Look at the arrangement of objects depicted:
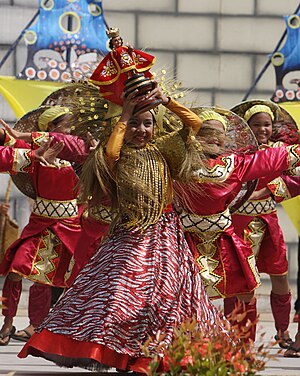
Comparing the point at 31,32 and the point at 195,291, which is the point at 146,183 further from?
the point at 31,32

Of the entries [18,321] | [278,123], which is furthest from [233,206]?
[18,321]

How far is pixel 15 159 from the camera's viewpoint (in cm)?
765

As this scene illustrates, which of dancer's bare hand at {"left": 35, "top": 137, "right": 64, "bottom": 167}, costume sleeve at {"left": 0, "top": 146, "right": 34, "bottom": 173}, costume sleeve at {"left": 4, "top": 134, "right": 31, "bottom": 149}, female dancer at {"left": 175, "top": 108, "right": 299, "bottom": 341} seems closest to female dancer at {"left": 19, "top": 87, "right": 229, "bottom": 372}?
female dancer at {"left": 175, "top": 108, "right": 299, "bottom": 341}

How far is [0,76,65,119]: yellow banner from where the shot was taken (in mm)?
11125

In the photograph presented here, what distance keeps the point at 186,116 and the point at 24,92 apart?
4564mm

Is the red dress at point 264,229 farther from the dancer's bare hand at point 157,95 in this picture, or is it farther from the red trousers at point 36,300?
the dancer's bare hand at point 157,95

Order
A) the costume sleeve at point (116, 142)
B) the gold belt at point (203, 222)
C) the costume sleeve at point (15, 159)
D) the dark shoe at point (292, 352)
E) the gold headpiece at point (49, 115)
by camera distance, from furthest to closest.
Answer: the gold headpiece at point (49, 115), the dark shoe at point (292, 352), the gold belt at point (203, 222), the costume sleeve at point (15, 159), the costume sleeve at point (116, 142)

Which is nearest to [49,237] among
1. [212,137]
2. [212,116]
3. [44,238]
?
[44,238]

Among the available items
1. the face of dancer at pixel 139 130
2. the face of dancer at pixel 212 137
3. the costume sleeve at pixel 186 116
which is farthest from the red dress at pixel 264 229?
the face of dancer at pixel 139 130

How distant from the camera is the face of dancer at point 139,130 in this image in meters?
6.75

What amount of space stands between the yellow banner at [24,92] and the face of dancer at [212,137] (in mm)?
3707

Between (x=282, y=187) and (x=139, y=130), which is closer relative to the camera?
(x=139, y=130)

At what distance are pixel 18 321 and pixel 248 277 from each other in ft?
10.2

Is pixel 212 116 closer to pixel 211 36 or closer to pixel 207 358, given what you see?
pixel 207 358
